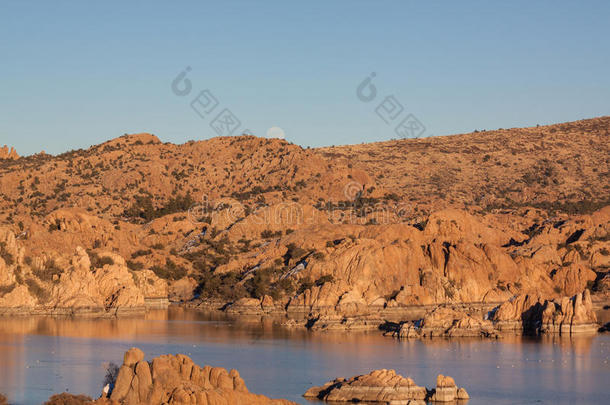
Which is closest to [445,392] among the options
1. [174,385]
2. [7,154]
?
[174,385]

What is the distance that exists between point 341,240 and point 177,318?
2480 cm

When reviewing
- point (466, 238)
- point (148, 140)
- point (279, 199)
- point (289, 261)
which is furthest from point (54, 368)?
point (148, 140)

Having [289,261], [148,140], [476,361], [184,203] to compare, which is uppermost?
[148,140]

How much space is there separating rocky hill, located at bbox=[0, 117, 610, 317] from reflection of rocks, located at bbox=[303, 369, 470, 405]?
1636 inches

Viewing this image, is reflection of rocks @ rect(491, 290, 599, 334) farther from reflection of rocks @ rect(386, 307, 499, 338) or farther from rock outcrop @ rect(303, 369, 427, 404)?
rock outcrop @ rect(303, 369, 427, 404)

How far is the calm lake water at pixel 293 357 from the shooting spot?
53969mm

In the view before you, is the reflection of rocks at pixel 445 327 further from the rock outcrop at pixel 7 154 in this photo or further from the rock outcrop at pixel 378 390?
the rock outcrop at pixel 7 154

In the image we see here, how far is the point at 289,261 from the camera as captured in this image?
109938 mm

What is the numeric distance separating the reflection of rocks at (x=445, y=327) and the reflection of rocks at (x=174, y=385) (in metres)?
38.7

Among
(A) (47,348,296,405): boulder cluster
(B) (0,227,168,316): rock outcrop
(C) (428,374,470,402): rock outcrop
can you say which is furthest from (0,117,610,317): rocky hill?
(A) (47,348,296,405): boulder cluster

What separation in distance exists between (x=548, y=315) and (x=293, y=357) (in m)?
25.7

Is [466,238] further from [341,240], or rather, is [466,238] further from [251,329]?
[251,329]

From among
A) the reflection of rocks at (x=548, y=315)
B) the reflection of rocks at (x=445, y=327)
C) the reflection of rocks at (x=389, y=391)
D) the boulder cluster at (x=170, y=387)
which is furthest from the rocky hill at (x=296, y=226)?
the boulder cluster at (x=170, y=387)

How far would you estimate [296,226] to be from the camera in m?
126
